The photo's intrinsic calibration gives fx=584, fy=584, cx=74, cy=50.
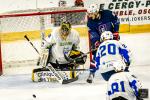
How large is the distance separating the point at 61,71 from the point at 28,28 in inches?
53.3

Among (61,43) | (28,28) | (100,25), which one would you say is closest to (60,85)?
(61,43)

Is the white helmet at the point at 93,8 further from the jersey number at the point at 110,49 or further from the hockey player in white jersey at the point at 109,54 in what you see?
the jersey number at the point at 110,49

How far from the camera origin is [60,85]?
7414 mm

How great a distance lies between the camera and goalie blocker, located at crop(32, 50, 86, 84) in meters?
7.55

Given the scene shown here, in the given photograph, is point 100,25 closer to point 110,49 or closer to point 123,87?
point 110,49

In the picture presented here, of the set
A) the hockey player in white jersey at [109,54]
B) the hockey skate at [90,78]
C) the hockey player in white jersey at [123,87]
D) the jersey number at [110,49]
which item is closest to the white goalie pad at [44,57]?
the hockey skate at [90,78]

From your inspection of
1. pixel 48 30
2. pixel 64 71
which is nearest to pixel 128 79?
pixel 64 71

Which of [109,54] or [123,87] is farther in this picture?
[109,54]

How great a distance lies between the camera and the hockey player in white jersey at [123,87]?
5.12m

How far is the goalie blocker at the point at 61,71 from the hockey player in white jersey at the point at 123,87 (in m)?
2.35

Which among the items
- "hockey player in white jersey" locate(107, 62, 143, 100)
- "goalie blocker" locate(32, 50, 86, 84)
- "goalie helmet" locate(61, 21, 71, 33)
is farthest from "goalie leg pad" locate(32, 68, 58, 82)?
"hockey player in white jersey" locate(107, 62, 143, 100)

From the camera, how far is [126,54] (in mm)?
6121

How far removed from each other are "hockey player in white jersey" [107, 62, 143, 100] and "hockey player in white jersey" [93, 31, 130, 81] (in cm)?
74

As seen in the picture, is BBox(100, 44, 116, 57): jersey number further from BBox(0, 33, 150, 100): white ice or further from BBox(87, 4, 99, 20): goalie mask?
BBox(87, 4, 99, 20): goalie mask
